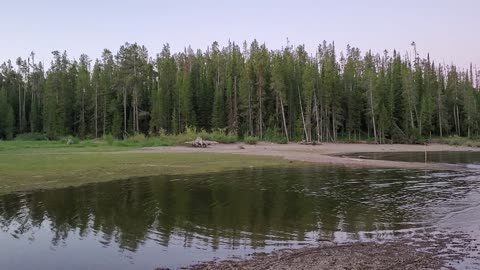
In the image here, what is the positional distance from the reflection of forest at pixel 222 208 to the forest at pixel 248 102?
2333 inches

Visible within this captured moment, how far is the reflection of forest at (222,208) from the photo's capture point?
14.3m

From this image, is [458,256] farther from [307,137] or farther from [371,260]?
[307,137]

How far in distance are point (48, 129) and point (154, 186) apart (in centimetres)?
7792

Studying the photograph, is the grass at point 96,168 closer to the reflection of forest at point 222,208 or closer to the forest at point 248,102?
the reflection of forest at point 222,208

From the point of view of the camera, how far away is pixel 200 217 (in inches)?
655

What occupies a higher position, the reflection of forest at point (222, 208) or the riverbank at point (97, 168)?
the riverbank at point (97, 168)

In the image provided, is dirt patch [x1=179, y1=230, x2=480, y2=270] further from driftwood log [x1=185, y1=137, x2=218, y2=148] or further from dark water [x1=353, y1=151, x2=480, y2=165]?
driftwood log [x1=185, y1=137, x2=218, y2=148]

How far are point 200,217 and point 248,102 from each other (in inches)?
2883

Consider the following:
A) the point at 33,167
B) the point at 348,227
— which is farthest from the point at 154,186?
the point at 348,227

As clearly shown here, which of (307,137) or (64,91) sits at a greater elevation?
(64,91)

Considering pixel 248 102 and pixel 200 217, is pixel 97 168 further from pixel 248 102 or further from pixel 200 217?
pixel 248 102

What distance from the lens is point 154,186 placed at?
25156 mm

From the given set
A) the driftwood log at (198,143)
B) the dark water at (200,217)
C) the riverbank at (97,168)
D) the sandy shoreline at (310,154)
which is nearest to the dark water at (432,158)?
the sandy shoreline at (310,154)

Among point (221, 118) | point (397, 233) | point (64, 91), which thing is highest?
point (64, 91)
